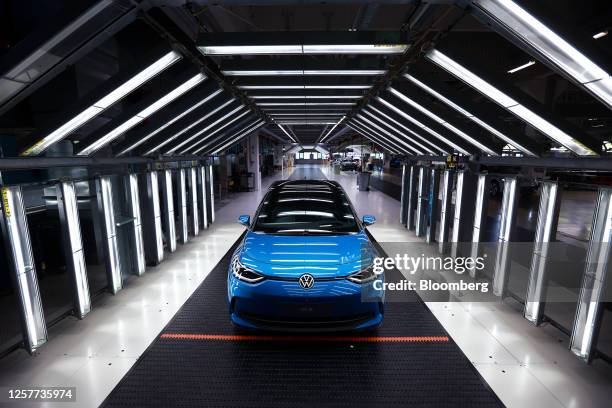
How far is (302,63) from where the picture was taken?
4.27 meters

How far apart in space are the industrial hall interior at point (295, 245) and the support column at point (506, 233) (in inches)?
1.0

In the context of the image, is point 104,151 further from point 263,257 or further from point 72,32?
point 263,257

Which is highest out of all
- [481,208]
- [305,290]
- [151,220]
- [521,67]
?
[521,67]

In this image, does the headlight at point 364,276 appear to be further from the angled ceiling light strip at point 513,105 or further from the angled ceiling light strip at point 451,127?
the angled ceiling light strip at point 451,127

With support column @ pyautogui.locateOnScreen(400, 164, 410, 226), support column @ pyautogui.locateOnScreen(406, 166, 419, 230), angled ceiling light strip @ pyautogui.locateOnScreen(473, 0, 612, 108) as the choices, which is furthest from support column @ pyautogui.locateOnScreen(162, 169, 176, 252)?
support column @ pyautogui.locateOnScreen(400, 164, 410, 226)

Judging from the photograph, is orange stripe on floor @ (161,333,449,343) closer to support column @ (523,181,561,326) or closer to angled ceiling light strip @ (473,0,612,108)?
support column @ (523,181,561,326)

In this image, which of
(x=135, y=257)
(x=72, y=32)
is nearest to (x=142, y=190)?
(x=135, y=257)

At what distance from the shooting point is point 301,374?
2797mm

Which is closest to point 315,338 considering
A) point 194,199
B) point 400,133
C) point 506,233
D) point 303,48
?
point 506,233

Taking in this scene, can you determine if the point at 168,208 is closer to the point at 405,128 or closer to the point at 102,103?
the point at 102,103

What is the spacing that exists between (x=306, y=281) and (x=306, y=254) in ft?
1.13

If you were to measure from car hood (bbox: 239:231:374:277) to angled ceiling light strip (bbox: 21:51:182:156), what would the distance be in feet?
7.34

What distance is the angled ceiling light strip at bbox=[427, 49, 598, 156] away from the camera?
128 inches

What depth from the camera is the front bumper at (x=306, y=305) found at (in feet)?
9.30
